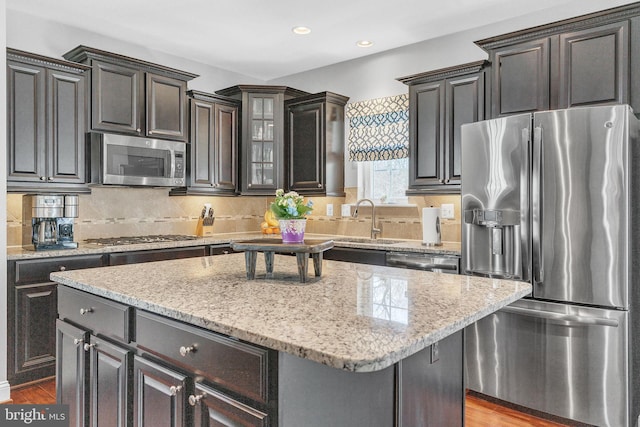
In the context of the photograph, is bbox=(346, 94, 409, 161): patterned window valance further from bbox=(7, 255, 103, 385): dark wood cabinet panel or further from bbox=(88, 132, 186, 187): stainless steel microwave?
bbox=(7, 255, 103, 385): dark wood cabinet panel

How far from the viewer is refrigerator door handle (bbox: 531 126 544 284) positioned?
108 inches

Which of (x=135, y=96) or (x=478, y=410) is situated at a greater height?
(x=135, y=96)

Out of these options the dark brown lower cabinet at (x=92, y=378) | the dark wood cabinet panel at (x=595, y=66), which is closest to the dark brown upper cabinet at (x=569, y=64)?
the dark wood cabinet panel at (x=595, y=66)

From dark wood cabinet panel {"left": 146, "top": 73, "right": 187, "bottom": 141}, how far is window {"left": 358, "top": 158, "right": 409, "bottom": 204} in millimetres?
1784

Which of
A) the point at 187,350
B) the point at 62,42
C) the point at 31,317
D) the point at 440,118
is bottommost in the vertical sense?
the point at 31,317

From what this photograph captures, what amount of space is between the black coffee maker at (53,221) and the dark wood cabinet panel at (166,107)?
0.92 metres

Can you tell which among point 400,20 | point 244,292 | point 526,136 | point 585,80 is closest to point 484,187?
point 526,136

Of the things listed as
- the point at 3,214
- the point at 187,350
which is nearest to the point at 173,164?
the point at 3,214

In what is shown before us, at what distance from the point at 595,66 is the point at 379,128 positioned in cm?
194

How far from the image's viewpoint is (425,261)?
3.39 metres

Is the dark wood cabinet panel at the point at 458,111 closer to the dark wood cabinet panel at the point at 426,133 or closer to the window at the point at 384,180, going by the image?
the dark wood cabinet panel at the point at 426,133

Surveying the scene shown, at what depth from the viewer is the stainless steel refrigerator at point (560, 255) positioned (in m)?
2.52

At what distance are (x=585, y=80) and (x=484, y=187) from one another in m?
0.90

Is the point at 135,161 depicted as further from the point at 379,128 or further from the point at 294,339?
the point at 294,339
